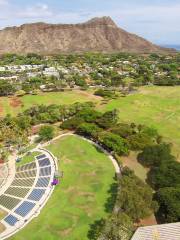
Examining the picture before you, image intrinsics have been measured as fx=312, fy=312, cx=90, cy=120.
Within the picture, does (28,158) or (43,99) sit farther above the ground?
(43,99)

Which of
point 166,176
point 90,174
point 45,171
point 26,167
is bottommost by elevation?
point 26,167

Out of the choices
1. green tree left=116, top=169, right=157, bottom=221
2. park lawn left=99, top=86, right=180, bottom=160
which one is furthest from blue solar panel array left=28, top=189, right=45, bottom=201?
park lawn left=99, top=86, right=180, bottom=160

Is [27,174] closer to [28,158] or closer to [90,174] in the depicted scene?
[28,158]

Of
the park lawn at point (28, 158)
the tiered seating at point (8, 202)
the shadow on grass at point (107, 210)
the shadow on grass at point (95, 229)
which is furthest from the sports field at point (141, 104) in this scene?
the tiered seating at point (8, 202)

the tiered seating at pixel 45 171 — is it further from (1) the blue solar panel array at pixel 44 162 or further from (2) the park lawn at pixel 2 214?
(2) the park lawn at pixel 2 214

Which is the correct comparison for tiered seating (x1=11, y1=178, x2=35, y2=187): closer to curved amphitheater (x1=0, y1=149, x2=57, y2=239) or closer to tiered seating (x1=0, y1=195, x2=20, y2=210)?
curved amphitheater (x1=0, y1=149, x2=57, y2=239)

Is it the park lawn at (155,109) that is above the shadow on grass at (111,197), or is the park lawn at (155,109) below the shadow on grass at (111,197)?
above

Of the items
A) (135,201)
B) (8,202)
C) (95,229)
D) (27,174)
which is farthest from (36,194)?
(135,201)

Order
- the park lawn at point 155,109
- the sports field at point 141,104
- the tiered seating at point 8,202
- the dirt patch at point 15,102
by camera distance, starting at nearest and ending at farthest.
Result: the tiered seating at point 8,202 → the park lawn at point 155,109 → the sports field at point 141,104 → the dirt patch at point 15,102
